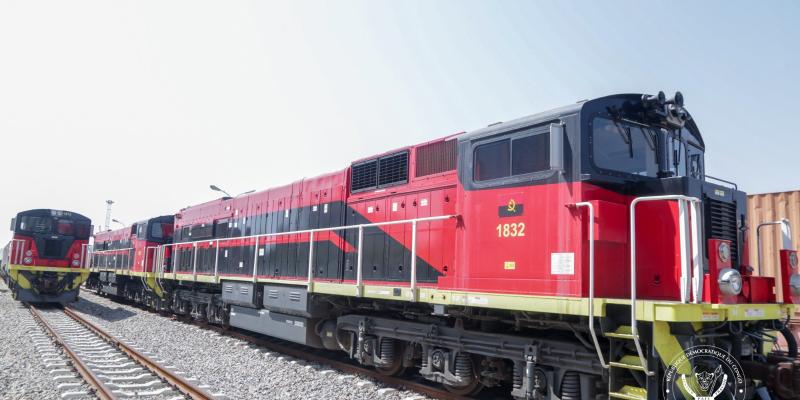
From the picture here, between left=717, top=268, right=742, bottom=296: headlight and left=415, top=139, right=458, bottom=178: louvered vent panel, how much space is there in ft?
11.2

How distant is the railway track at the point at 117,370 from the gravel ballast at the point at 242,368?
42 cm

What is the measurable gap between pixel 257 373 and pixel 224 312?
4.47m

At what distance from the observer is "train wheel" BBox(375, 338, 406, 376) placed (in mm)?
8070

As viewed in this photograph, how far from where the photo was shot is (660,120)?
19.6 ft

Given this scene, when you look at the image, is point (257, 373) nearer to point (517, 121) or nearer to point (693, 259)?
point (517, 121)

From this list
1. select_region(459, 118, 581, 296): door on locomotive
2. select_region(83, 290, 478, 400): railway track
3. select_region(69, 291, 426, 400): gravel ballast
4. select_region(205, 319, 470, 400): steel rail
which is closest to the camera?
select_region(459, 118, 581, 296): door on locomotive

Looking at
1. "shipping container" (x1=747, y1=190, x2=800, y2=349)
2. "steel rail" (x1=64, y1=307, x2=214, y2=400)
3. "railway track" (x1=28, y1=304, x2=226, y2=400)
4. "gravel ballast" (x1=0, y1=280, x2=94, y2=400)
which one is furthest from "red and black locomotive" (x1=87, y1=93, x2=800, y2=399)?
"shipping container" (x1=747, y1=190, x2=800, y2=349)

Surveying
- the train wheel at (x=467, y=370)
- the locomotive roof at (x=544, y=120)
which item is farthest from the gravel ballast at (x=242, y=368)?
the locomotive roof at (x=544, y=120)

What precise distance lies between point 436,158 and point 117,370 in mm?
6320

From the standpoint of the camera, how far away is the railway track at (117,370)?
7.43 meters

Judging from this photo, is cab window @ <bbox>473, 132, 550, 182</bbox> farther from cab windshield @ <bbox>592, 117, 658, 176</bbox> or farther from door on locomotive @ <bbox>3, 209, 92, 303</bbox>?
door on locomotive @ <bbox>3, 209, 92, 303</bbox>

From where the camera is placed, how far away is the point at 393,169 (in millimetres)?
8695

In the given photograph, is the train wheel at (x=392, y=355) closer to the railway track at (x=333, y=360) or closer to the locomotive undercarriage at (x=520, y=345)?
the locomotive undercarriage at (x=520, y=345)

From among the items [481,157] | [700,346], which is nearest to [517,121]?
[481,157]
